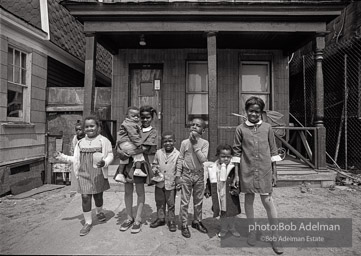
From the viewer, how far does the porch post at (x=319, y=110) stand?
17.4 ft

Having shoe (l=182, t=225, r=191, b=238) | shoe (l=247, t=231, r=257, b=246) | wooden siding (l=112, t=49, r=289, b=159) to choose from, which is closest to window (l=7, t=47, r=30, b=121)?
wooden siding (l=112, t=49, r=289, b=159)

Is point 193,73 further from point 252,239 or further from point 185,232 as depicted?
point 252,239

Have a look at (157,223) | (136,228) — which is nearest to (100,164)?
(136,228)

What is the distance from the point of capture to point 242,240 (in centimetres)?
291

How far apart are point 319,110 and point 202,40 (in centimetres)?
338

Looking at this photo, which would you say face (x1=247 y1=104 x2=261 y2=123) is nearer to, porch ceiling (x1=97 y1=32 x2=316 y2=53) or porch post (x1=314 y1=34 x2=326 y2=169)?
porch post (x1=314 y1=34 x2=326 y2=169)

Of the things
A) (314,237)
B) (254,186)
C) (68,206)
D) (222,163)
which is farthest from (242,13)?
(68,206)

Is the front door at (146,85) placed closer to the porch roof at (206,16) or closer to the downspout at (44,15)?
the porch roof at (206,16)

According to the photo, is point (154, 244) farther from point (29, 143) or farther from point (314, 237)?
point (29, 143)

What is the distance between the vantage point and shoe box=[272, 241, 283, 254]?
263cm

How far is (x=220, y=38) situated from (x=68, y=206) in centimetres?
527

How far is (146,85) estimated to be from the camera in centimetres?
704

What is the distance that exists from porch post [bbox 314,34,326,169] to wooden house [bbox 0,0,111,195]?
5448mm

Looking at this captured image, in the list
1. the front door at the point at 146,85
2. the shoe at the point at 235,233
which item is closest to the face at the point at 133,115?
the shoe at the point at 235,233
